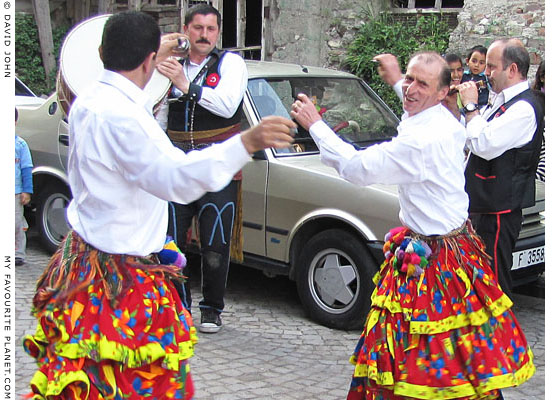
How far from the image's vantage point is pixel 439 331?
3764 millimetres

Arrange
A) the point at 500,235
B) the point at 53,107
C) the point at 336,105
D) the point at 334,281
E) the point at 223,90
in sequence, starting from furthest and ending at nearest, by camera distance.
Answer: the point at 53,107, the point at 336,105, the point at 334,281, the point at 223,90, the point at 500,235

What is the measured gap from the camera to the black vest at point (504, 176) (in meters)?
5.14

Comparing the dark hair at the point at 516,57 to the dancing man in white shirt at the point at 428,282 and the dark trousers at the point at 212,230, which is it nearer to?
the dancing man in white shirt at the point at 428,282

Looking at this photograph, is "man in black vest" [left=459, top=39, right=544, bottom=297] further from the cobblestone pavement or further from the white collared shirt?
the white collared shirt

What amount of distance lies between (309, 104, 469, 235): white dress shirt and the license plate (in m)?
2.24

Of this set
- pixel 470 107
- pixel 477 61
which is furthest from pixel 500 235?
pixel 477 61

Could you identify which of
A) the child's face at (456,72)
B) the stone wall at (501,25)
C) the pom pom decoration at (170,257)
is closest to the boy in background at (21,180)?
the pom pom decoration at (170,257)

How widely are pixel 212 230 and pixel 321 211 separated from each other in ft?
2.68

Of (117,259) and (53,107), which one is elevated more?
(53,107)

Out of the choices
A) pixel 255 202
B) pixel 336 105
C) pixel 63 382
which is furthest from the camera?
pixel 336 105

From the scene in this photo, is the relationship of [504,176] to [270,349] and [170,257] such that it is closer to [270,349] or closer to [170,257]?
[270,349]

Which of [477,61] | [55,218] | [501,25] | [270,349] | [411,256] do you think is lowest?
[270,349]

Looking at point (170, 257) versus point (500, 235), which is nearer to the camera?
point (170, 257)

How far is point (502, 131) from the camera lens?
4.87 m
